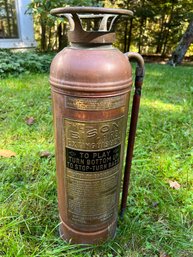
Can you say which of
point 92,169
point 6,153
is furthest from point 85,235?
point 6,153

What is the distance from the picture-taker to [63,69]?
48.6 inches

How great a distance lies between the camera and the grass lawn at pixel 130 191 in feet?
5.48

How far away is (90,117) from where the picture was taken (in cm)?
127

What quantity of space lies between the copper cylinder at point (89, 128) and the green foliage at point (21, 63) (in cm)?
426

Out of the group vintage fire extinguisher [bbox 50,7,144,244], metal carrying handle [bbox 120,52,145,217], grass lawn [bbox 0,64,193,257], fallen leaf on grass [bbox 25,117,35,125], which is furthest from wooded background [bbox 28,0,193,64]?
vintage fire extinguisher [bbox 50,7,144,244]

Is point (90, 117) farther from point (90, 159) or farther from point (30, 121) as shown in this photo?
point (30, 121)

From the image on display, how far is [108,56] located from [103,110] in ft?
0.88

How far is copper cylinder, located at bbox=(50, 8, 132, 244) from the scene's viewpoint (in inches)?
47.8

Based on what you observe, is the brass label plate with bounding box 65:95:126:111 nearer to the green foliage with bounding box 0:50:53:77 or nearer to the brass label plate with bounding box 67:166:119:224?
the brass label plate with bounding box 67:166:119:224

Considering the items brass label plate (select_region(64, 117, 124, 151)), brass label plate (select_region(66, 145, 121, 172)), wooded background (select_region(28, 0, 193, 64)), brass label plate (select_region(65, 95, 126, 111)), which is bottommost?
wooded background (select_region(28, 0, 193, 64))

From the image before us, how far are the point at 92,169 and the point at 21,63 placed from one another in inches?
194

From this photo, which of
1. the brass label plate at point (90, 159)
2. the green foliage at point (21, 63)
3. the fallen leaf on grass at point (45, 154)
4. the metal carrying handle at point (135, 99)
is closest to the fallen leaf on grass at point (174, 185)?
the metal carrying handle at point (135, 99)

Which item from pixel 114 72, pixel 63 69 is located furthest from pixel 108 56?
pixel 63 69

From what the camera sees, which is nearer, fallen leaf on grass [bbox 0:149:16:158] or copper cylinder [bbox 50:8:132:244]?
copper cylinder [bbox 50:8:132:244]
